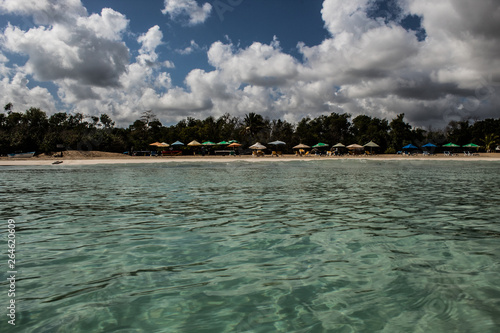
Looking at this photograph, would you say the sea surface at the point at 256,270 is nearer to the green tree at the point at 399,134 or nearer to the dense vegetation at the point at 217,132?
the dense vegetation at the point at 217,132

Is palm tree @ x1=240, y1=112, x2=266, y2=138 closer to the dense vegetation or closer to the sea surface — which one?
the dense vegetation

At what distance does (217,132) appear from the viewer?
6072 centimetres

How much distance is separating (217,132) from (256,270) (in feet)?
189

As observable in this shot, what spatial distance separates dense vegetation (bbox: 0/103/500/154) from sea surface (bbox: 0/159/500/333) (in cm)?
4313

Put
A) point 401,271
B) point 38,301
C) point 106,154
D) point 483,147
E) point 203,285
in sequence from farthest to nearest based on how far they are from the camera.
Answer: point 483,147 < point 106,154 < point 401,271 < point 203,285 < point 38,301

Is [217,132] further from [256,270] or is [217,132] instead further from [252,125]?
[256,270]

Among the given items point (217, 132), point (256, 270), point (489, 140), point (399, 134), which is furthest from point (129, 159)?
point (489, 140)

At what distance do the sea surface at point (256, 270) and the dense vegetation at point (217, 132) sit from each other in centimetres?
4313

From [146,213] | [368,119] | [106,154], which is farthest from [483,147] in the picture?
[146,213]

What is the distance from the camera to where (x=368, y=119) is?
67375 mm

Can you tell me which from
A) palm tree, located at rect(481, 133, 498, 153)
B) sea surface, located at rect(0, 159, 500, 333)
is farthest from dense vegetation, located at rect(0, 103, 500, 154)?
sea surface, located at rect(0, 159, 500, 333)

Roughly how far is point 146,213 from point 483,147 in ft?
226

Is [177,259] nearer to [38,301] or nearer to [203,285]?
[203,285]

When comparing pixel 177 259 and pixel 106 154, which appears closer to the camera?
pixel 177 259
